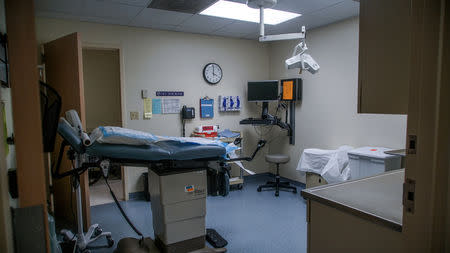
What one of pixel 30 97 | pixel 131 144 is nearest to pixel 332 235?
pixel 131 144

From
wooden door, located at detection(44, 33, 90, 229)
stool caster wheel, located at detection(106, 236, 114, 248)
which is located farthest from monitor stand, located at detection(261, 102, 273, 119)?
stool caster wheel, located at detection(106, 236, 114, 248)

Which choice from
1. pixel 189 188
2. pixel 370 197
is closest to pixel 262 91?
pixel 189 188

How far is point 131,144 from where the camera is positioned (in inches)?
77.6

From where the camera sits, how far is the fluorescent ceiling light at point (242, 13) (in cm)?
325

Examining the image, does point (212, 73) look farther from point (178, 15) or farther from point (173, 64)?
point (178, 15)

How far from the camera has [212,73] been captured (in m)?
4.59

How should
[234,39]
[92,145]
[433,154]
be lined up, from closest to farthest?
[433,154] → [92,145] → [234,39]

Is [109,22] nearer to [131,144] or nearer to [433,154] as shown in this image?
[131,144]

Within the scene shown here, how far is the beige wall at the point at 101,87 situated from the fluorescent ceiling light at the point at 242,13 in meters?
2.79

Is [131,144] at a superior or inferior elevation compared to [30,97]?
inferior

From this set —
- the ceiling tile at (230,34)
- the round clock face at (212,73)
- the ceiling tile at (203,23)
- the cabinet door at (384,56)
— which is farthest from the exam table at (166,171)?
the ceiling tile at (230,34)

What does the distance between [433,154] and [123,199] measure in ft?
13.1

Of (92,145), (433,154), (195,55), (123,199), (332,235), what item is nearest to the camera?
(433,154)

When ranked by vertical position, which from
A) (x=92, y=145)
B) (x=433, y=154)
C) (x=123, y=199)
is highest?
(x=433, y=154)
